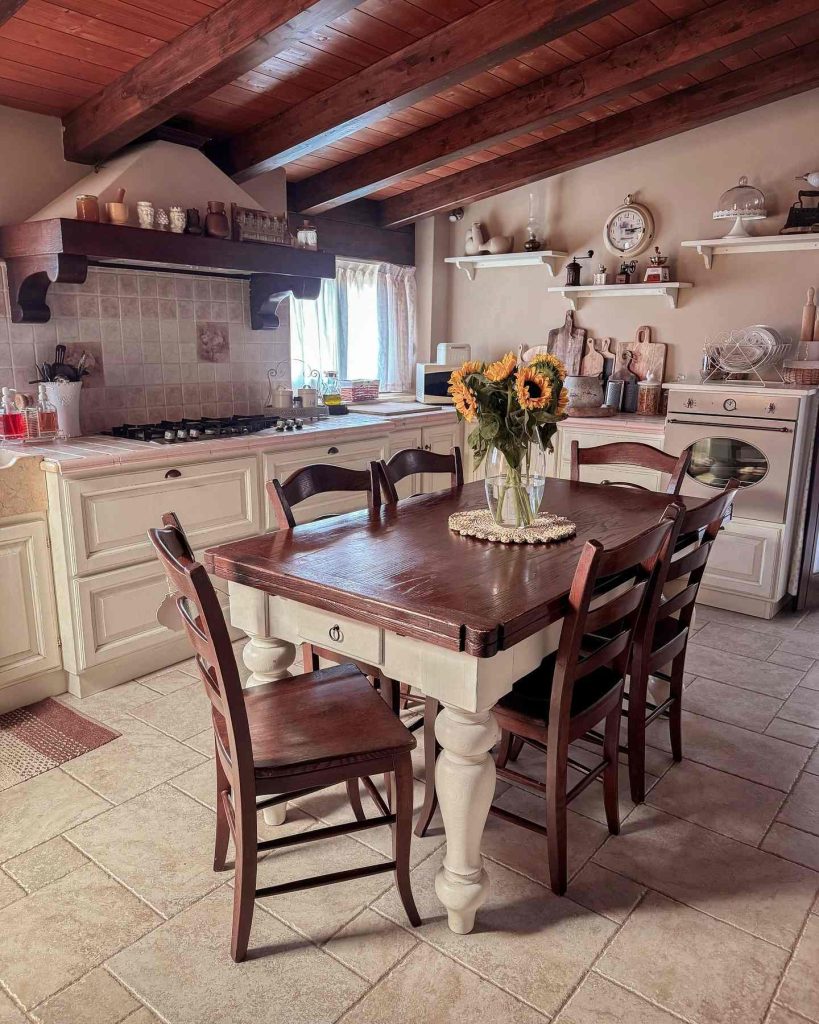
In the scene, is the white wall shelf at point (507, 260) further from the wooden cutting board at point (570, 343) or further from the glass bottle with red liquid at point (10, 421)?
the glass bottle with red liquid at point (10, 421)

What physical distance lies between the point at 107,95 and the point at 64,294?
79 cm

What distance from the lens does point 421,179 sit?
4672mm

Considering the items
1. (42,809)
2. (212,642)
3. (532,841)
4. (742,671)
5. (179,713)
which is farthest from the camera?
(742,671)

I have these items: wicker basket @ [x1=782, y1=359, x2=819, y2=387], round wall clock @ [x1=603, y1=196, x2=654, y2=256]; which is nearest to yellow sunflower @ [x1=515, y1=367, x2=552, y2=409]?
wicker basket @ [x1=782, y1=359, x2=819, y2=387]

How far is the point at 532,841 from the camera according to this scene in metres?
2.05

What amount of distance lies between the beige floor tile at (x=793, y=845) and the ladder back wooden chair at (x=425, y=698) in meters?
0.91

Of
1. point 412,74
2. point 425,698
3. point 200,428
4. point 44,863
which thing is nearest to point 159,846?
point 44,863

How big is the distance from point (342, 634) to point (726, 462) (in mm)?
2696

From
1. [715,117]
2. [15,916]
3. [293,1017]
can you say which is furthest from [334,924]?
[715,117]

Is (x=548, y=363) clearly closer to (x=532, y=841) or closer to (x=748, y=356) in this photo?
(x=532, y=841)

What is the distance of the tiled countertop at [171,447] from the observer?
266cm

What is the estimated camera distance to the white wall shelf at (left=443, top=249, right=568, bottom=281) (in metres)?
4.69

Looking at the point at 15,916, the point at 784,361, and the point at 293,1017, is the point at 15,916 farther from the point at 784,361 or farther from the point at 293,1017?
the point at 784,361

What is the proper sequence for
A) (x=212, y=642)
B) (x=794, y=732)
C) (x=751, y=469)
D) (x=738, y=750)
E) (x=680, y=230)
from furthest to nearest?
(x=680, y=230), (x=751, y=469), (x=794, y=732), (x=738, y=750), (x=212, y=642)
